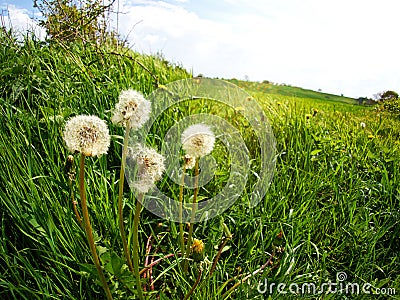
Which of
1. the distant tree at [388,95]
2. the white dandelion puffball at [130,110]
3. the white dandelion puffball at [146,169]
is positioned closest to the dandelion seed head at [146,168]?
the white dandelion puffball at [146,169]

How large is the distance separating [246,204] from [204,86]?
1.68 metres

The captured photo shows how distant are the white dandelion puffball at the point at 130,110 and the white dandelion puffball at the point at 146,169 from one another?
0.39 ft

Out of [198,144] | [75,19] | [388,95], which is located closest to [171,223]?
[198,144]

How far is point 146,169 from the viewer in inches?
40.9

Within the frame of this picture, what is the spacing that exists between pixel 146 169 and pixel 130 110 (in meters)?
0.19

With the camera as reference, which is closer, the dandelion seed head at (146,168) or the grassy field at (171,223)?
the dandelion seed head at (146,168)

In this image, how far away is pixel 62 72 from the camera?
2518 millimetres

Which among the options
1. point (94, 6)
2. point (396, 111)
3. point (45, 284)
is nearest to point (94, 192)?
point (45, 284)

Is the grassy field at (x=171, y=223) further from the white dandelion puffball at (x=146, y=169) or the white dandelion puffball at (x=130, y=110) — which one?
the white dandelion puffball at (x=130, y=110)

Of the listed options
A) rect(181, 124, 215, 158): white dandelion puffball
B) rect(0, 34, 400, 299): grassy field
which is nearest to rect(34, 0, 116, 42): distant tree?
rect(0, 34, 400, 299): grassy field

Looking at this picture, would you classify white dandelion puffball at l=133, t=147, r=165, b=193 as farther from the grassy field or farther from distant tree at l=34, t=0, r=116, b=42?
distant tree at l=34, t=0, r=116, b=42

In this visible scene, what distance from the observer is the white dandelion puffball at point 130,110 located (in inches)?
44.0

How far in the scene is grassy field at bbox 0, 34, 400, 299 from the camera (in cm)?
141

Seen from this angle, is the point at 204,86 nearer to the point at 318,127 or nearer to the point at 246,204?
the point at 318,127
